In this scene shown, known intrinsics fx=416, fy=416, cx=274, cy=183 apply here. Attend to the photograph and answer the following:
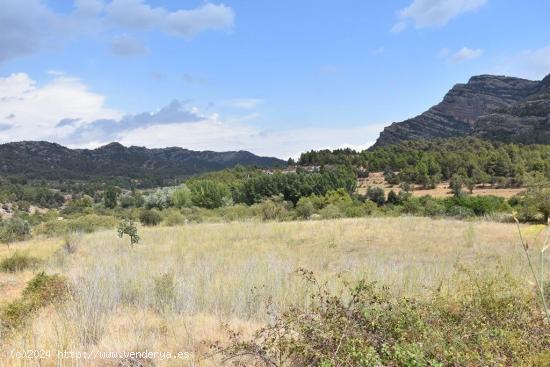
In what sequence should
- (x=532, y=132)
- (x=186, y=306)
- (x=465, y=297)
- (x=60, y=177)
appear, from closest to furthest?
(x=465, y=297), (x=186, y=306), (x=532, y=132), (x=60, y=177)

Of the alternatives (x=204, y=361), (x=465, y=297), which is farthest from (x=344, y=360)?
(x=465, y=297)

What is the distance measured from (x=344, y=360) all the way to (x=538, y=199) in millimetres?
33948

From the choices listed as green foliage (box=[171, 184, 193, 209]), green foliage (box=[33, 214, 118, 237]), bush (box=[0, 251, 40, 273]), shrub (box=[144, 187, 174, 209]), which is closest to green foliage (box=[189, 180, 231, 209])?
green foliage (box=[171, 184, 193, 209])

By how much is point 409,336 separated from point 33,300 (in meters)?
5.34

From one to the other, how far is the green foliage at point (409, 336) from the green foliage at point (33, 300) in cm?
294

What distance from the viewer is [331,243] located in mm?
19312

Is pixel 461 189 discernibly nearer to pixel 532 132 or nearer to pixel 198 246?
pixel 198 246

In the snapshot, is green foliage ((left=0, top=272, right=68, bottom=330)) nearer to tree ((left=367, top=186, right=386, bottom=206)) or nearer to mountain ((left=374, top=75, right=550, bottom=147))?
tree ((left=367, top=186, right=386, bottom=206))

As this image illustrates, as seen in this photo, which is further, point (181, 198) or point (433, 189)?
point (433, 189)

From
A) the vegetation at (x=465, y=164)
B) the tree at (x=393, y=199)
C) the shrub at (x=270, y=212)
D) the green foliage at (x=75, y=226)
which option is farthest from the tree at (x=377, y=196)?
the green foliage at (x=75, y=226)

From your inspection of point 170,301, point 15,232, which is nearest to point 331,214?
point 15,232

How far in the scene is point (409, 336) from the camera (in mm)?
4074

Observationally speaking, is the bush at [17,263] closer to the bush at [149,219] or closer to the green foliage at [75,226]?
the green foliage at [75,226]

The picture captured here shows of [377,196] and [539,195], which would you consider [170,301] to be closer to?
[539,195]
